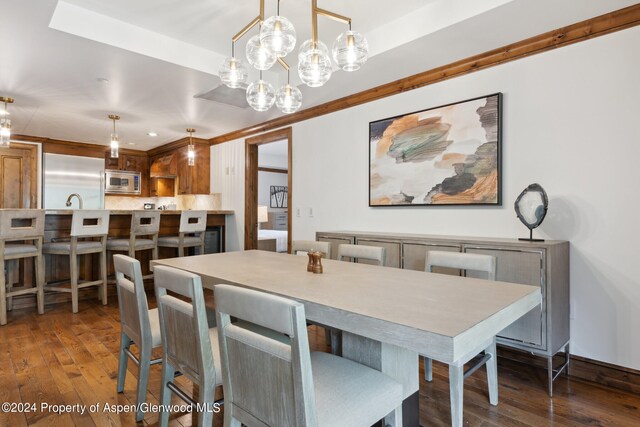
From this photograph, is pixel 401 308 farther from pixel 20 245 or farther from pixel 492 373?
pixel 20 245

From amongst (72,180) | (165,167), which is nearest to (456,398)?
(165,167)

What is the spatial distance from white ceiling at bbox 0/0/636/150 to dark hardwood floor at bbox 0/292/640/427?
7.55 feet

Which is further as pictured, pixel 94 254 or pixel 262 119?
pixel 262 119

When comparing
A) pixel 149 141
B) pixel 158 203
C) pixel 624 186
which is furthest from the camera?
pixel 158 203

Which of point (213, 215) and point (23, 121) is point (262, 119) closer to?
point (213, 215)

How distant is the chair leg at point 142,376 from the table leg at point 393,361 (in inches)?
38.7

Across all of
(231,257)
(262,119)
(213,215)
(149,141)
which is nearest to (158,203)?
(149,141)

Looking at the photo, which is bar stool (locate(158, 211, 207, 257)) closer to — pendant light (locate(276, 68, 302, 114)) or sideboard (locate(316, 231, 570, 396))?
pendant light (locate(276, 68, 302, 114))

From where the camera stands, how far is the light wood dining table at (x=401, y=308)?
0.95 m

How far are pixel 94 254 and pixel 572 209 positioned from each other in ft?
15.8

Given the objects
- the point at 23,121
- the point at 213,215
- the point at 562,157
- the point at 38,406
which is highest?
the point at 23,121

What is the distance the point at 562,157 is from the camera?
241cm

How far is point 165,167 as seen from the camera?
6.54 metres

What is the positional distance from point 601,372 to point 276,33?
2.77m
